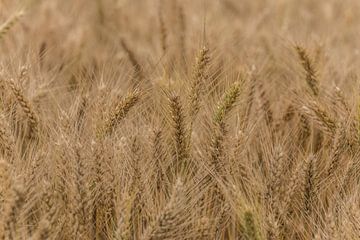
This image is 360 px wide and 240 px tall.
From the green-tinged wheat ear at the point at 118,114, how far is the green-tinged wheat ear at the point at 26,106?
10.2 inches

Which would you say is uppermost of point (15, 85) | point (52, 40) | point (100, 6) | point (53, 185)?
point (100, 6)

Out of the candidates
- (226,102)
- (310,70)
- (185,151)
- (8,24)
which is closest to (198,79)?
(226,102)

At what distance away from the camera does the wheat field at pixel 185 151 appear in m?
1.86

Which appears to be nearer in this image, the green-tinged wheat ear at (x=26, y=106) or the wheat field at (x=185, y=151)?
the wheat field at (x=185, y=151)

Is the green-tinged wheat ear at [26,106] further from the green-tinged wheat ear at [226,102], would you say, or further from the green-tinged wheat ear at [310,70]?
the green-tinged wheat ear at [310,70]

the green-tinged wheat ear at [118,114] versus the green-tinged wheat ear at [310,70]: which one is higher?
the green-tinged wheat ear at [310,70]

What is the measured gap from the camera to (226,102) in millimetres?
2209

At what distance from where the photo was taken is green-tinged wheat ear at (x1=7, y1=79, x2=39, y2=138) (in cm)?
224

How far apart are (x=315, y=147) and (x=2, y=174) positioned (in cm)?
128

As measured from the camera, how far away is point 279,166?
201 cm

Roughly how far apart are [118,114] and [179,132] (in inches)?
8.6

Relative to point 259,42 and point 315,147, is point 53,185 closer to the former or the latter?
point 315,147

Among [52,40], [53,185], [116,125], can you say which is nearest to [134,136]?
[116,125]

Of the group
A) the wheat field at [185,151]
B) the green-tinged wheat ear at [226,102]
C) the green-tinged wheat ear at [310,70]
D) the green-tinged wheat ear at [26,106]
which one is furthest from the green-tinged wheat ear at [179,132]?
the green-tinged wheat ear at [310,70]
